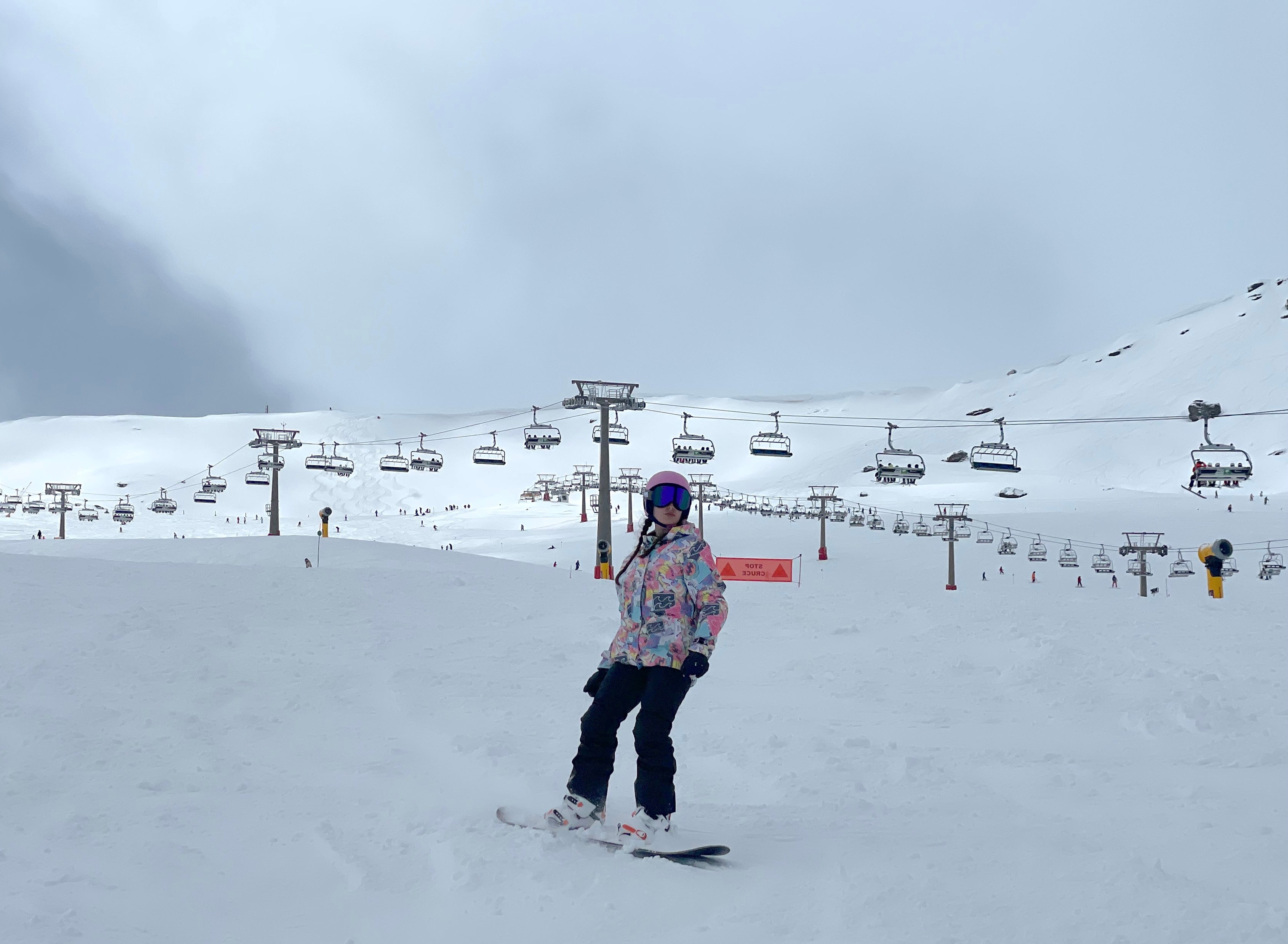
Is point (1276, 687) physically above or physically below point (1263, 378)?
below

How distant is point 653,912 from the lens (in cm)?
359

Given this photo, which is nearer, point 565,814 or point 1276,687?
point 565,814

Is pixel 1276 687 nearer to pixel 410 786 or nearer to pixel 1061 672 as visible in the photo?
pixel 1061 672

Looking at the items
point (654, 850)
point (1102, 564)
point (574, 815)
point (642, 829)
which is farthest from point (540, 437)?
point (1102, 564)

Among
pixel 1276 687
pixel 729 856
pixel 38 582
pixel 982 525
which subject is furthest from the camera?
pixel 982 525

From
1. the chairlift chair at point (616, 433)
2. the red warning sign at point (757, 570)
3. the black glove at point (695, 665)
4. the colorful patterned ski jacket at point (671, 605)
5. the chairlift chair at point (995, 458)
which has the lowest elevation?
the red warning sign at point (757, 570)

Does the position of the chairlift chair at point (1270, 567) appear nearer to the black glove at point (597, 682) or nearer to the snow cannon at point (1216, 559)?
the snow cannon at point (1216, 559)

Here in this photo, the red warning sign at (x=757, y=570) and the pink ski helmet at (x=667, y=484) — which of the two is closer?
the pink ski helmet at (x=667, y=484)

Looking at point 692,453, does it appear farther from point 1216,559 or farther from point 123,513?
point 123,513

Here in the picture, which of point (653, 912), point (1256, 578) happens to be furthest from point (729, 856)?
point (1256, 578)

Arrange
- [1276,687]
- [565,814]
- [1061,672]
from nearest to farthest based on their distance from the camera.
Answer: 1. [565,814]
2. [1276,687]
3. [1061,672]

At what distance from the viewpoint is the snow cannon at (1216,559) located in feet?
79.6

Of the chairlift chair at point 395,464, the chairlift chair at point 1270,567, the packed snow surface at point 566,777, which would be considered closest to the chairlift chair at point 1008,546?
the chairlift chair at point 1270,567

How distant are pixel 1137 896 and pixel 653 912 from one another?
78.6 inches
